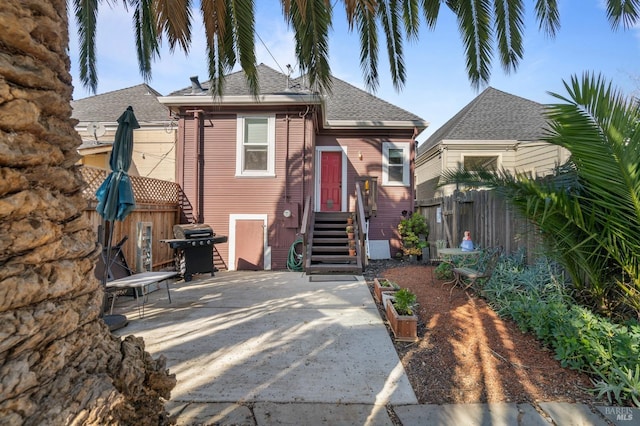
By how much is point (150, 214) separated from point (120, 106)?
7025 mm

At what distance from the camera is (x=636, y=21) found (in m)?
3.38

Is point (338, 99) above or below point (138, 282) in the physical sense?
above

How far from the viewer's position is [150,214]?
24.6ft

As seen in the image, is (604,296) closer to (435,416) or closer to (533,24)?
(435,416)

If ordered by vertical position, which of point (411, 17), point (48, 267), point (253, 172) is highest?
point (411, 17)

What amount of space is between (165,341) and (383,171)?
325 inches

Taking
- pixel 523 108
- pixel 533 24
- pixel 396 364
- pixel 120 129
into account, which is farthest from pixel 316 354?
pixel 523 108

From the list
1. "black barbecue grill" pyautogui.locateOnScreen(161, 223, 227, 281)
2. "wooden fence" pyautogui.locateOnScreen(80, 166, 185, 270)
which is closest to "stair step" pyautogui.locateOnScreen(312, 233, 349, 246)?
"black barbecue grill" pyautogui.locateOnScreen(161, 223, 227, 281)

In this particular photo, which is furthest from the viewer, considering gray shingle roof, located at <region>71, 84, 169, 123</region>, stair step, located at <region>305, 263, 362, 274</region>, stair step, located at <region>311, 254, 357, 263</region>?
gray shingle roof, located at <region>71, 84, 169, 123</region>

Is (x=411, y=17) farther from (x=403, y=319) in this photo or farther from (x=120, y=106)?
(x=120, y=106)

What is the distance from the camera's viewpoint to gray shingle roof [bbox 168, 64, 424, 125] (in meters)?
9.69

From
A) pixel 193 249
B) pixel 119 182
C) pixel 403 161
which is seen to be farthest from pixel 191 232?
pixel 403 161

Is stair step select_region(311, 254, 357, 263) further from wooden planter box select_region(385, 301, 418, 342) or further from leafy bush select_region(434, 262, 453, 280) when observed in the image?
wooden planter box select_region(385, 301, 418, 342)

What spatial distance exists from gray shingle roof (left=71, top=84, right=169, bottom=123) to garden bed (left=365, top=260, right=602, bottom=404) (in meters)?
10.7
